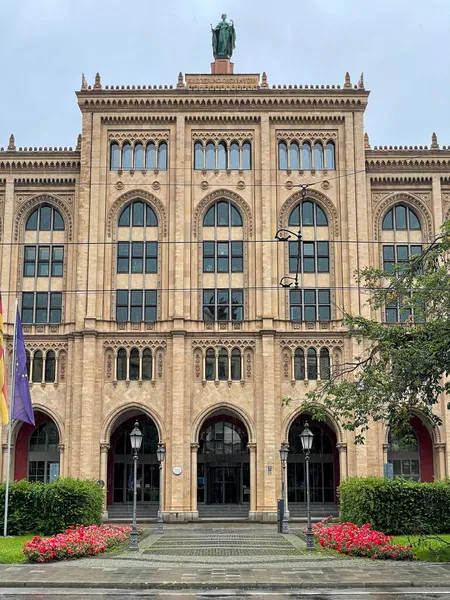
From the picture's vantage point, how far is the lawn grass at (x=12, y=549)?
24814mm

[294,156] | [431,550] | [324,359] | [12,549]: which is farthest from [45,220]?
[431,550]

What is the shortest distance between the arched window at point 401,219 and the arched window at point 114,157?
17772 mm

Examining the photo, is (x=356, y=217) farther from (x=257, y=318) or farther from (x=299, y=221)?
(x=257, y=318)

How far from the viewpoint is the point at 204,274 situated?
49531mm

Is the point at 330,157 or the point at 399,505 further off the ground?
the point at 330,157

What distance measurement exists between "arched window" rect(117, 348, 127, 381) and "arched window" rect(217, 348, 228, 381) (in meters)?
5.71

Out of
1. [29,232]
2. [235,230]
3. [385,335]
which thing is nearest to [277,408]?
[235,230]

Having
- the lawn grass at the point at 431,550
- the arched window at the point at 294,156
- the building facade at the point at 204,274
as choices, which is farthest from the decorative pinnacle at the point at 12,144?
the lawn grass at the point at 431,550

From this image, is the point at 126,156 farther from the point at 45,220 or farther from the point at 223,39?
the point at 223,39

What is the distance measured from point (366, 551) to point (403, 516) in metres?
6.40

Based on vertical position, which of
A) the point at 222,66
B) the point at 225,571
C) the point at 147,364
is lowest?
the point at 225,571

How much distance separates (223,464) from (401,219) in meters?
19.7

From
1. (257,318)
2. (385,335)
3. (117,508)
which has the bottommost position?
(117,508)

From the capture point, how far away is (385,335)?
79.9 ft
